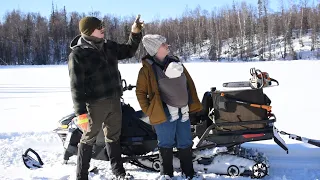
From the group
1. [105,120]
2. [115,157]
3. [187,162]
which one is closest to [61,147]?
[115,157]

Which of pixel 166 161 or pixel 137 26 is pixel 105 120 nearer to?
pixel 166 161

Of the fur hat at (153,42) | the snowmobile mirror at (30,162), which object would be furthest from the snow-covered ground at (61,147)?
the fur hat at (153,42)

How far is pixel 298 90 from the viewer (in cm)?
996

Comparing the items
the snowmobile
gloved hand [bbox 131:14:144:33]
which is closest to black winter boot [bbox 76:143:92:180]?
the snowmobile

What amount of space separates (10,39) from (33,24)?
5848mm

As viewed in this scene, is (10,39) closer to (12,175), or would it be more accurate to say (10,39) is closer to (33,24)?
(33,24)

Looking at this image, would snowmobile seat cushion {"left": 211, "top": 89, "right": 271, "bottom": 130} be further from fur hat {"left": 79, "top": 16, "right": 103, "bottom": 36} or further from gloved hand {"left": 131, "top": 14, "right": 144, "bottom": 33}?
fur hat {"left": 79, "top": 16, "right": 103, "bottom": 36}

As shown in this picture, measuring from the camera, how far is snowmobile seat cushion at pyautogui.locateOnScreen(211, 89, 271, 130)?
3.32 metres

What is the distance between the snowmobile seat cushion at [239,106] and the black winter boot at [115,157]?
103 centimetres

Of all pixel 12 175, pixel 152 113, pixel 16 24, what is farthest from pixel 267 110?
pixel 16 24

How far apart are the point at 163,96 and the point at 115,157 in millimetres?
848

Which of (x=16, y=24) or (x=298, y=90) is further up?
(x=16, y=24)

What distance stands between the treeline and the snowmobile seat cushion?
111ft

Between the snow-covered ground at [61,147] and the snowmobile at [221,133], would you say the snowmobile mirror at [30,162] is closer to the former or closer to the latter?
the snow-covered ground at [61,147]
